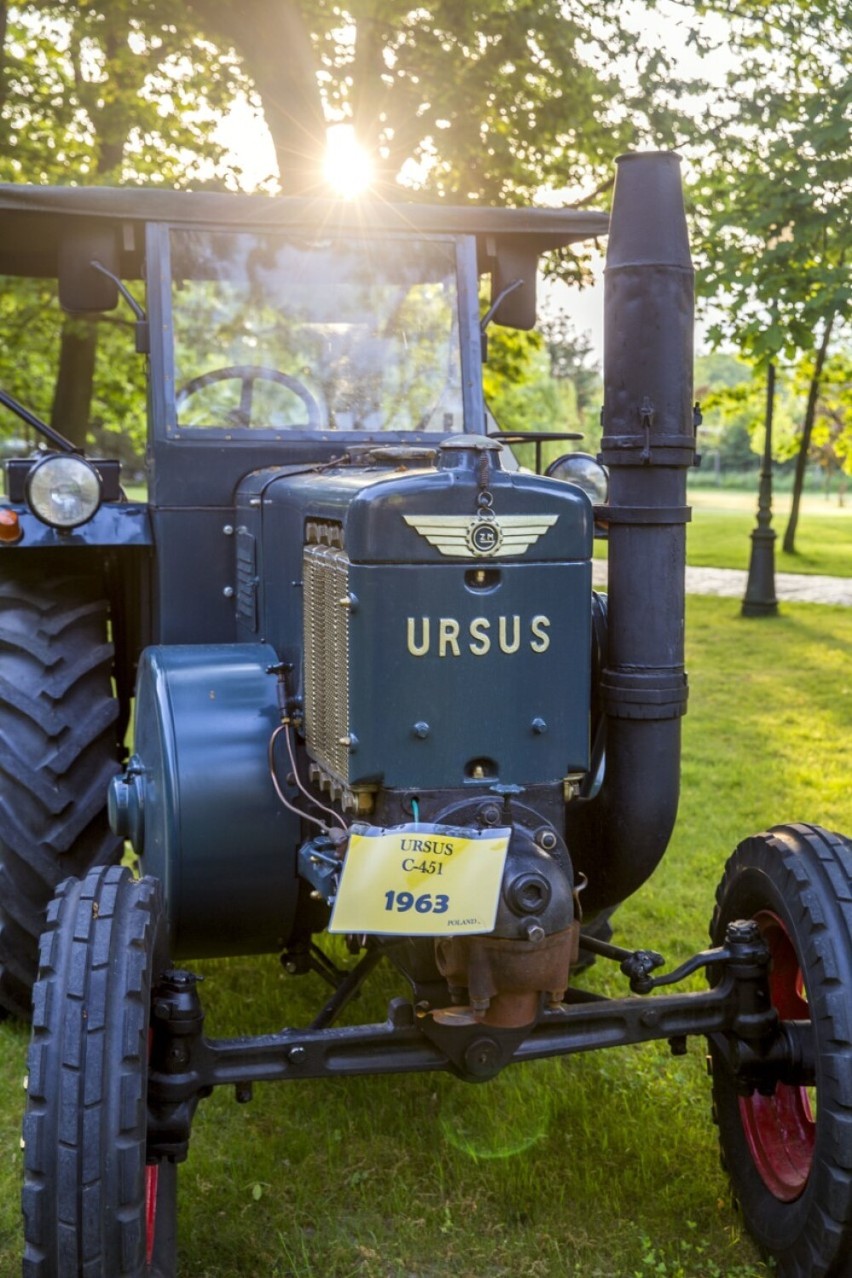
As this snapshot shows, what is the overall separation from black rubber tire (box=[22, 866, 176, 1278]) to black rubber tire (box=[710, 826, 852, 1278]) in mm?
1413

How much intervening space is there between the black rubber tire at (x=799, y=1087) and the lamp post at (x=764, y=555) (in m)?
11.1

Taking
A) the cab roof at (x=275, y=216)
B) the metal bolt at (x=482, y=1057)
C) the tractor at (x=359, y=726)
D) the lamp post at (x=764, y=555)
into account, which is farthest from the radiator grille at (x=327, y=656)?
the lamp post at (x=764, y=555)

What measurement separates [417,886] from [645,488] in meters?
1.18

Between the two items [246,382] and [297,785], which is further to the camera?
[246,382]

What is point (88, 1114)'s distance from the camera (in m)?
2.60

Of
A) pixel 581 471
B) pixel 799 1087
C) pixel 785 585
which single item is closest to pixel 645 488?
pixel 581 471

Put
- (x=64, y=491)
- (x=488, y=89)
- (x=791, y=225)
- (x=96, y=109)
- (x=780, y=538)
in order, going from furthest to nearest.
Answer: (x=780, y=538) → (x=96, y=109) → (x=488, y=89) → (x=791, y=225) → (x=64, y=491)

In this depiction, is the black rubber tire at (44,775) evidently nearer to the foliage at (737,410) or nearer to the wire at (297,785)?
the wire at (297,785)

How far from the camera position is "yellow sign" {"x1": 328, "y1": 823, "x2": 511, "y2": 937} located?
2.70 metres

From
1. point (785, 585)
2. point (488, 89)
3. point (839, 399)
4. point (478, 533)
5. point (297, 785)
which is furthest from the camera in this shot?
point (785, 585)

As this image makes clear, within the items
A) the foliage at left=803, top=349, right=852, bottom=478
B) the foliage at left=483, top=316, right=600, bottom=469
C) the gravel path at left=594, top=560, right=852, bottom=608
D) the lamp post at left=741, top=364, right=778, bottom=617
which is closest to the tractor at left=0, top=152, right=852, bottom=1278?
the lamp post at left=741, top=364, right=778, bottom=617

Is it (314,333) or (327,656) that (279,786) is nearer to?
(327,656)

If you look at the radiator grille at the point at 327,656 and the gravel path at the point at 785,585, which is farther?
the gravel path at the point at 785,585

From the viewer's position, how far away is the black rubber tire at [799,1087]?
9.38 ft
